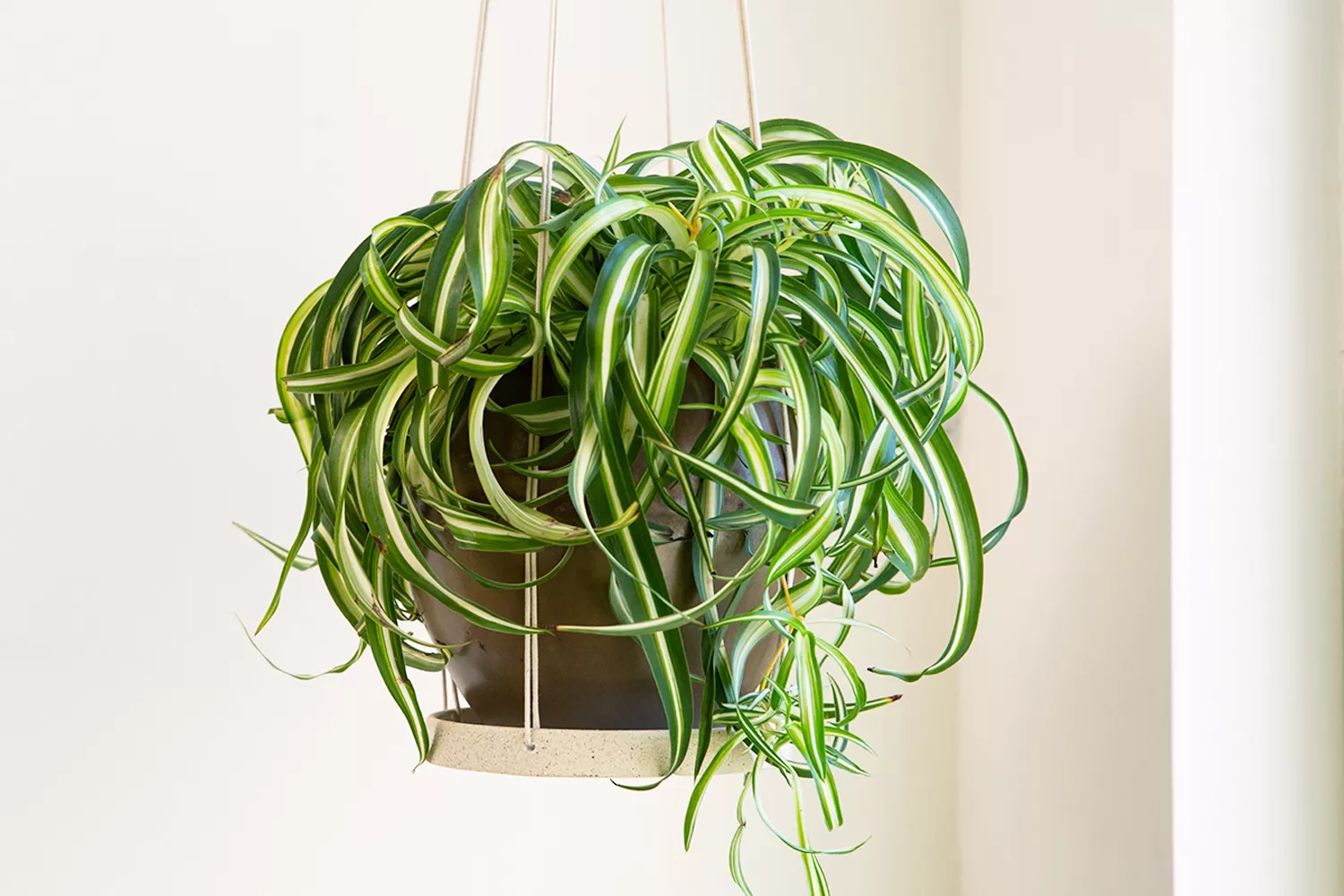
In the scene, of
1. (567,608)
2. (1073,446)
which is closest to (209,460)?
(567,608)

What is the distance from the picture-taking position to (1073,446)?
122 cm

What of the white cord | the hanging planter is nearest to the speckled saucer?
the hanging planter

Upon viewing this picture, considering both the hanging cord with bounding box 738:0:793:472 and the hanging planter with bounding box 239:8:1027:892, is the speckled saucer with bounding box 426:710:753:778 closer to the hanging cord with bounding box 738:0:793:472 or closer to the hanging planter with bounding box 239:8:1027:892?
A: the hanging planter with bounding box 239:8:1027:892

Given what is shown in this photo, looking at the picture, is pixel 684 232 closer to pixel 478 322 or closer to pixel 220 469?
pixel 478 322

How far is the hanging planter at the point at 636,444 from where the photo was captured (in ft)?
1.79

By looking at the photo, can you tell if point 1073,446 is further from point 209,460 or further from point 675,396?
point 209,460

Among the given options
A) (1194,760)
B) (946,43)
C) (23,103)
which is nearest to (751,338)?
(1194,760)

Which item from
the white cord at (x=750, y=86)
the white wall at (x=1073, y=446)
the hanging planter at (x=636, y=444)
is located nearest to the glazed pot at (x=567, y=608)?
the hanging planter at (x=636, y=444)

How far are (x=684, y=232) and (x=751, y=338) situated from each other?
95 mm

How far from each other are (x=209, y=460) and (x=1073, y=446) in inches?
35.5

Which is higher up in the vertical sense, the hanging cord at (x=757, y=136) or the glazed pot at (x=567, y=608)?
the hanging cord at (x=757, y=136)

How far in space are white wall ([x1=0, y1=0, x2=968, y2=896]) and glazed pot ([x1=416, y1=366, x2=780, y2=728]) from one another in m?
0.66

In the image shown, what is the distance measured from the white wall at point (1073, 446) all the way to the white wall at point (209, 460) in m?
0.11

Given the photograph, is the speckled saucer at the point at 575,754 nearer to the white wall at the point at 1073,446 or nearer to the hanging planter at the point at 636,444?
the hanging planter at the point at 636,444
